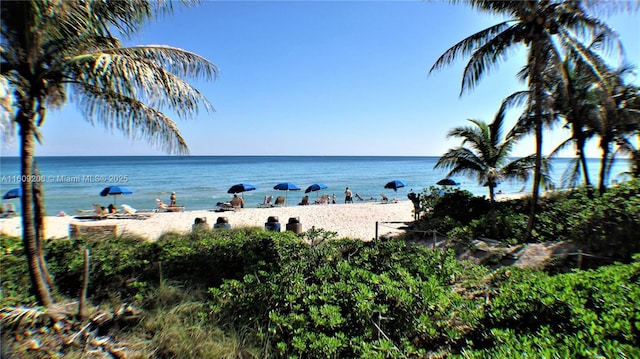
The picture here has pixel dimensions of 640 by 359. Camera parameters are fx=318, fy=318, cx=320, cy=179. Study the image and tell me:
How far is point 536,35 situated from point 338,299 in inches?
315

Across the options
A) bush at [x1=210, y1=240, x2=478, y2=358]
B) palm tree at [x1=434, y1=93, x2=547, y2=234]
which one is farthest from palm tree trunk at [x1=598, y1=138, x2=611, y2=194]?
bush at [x1=210, y1=240, x2=478, y2=358]

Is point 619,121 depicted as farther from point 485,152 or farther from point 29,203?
point 29,203

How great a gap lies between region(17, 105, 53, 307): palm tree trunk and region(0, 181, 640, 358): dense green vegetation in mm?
299

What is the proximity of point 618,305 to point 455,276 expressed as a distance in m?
2.73

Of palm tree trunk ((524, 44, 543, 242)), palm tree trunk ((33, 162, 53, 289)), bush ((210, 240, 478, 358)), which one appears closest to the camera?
bush ((210, 240, 478, 358))

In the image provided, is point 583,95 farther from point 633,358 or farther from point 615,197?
point 633,358

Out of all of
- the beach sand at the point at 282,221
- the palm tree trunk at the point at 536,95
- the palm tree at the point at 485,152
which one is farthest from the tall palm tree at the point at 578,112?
the beach sand at the point at 282,221

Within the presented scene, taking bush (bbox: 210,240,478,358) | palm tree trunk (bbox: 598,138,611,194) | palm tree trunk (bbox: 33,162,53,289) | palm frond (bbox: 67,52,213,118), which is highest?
palm frond (bbox: 67,52,213,118)

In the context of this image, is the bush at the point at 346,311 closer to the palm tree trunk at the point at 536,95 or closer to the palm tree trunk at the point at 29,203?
the palm tree trunk at the point at 29,203

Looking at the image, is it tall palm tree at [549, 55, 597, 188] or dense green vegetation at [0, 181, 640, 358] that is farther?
tall palm tree at [549, 55, 597, 188]

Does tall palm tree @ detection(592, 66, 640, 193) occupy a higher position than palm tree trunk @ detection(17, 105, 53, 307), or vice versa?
tall palm tree @ detection(592, 66, 640, 193)

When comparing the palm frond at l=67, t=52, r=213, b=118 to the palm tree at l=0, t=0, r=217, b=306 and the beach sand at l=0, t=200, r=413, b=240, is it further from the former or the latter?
the beach sand at l=0, t=200, r=413, b=240

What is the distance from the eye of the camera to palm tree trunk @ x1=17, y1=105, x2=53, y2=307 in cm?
429

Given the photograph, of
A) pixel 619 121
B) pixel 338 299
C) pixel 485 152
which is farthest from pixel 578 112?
pixel 338 299
